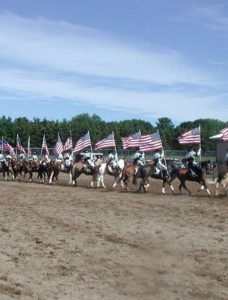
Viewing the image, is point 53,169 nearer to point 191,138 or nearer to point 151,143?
point 151,143

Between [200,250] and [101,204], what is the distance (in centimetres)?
1088

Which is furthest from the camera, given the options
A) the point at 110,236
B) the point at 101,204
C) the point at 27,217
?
the point at 101,204

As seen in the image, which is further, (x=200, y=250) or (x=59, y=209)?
(x=59, y=209)

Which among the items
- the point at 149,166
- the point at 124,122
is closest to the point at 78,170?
the point at 149,166

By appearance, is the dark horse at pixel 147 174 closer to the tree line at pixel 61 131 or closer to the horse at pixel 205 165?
the horse at pixel 205 165

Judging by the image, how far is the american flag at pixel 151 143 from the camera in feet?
139

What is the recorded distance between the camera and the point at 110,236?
1611 centimetres

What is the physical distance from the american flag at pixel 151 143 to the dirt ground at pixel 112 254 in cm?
1962

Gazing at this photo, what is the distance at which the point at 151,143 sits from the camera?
42.8 m

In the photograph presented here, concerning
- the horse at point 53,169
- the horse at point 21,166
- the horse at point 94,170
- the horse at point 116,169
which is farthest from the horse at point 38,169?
the horse at point 116,169

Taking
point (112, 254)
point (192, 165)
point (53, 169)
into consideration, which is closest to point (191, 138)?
point (53, 169)

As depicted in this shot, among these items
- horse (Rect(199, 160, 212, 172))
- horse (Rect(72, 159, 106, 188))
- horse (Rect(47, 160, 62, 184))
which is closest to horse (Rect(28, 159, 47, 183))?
horse (Rect(47, 160, 62, 184))

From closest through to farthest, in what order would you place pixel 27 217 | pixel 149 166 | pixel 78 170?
pixel 27 217 < pixel 149 166 < pixel 78 170

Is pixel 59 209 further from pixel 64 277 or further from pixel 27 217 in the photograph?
pixel 64 277
